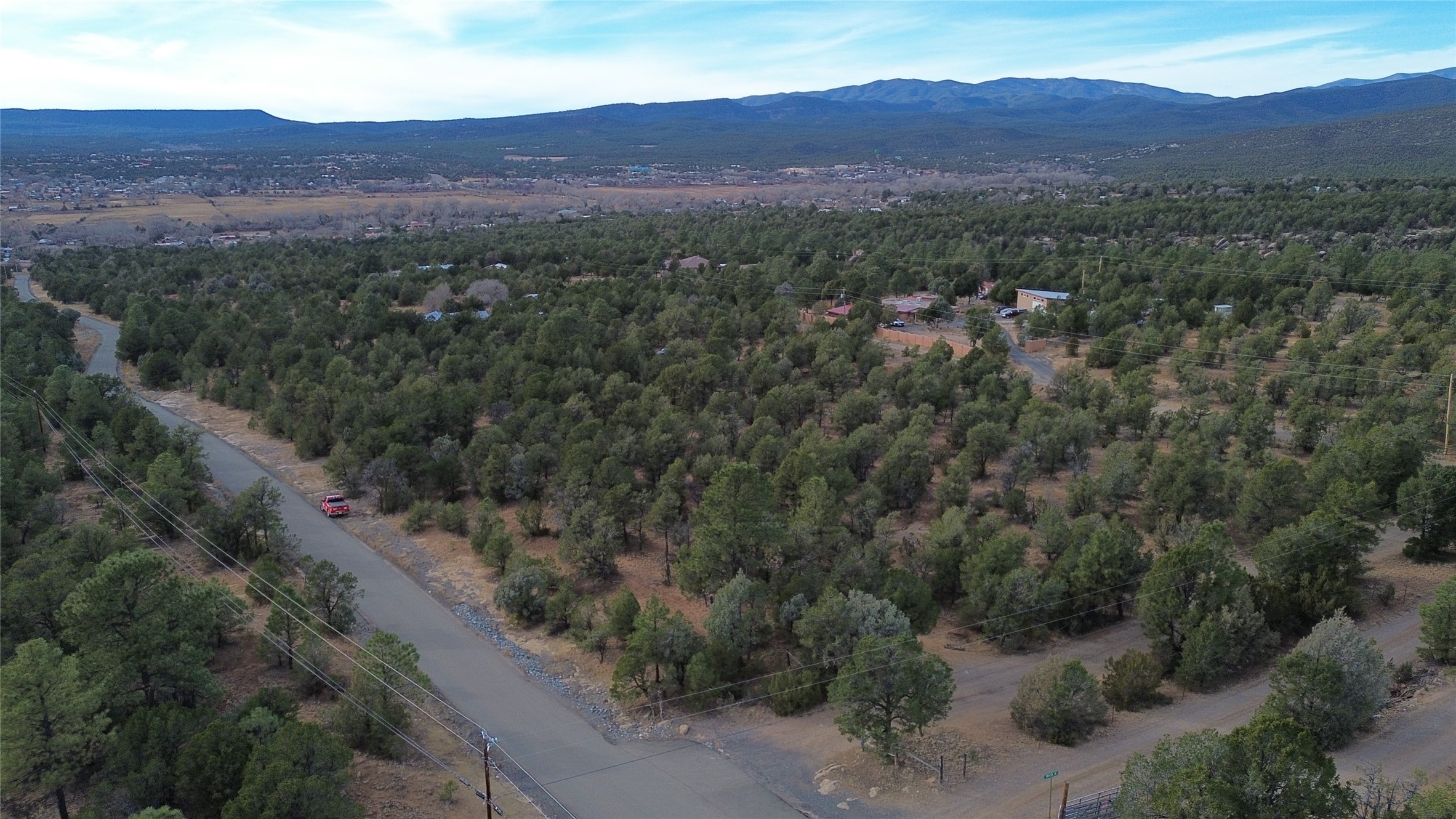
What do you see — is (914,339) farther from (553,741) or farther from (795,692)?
(553,741)

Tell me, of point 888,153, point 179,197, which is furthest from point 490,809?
point 888,153

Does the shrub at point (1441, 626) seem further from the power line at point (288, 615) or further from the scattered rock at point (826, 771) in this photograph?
the power line at point (288, 615)

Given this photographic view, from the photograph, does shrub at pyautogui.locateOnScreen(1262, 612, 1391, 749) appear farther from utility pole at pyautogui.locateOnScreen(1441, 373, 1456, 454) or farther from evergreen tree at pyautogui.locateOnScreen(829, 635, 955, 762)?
utility pole at pyautogui.locateOnScreen(1441, 373, 1456, 454)

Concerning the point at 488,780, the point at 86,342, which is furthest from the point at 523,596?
the point at 86,342

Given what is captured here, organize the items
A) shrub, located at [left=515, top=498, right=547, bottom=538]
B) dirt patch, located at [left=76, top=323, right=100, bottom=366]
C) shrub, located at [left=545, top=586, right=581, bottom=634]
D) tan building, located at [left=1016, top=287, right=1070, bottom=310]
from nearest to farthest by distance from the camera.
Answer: shrub, located at [left=545, top=586, right=581, bottom=634] → shrub, located at [left=515, top=498, right=547, bottom=538] → dirt patch, located at [left=76, top=323, right=100, bottom=366] → tan building, located at [left=1016, top=287, right=1070, bottom=310]

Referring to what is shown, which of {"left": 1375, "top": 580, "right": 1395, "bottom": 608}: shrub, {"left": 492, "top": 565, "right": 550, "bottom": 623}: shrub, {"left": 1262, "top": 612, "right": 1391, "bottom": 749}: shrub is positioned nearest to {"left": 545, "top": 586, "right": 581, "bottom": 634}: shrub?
{"left": 492, "top": 565, "right": 550, "bottom": 623}: shrub

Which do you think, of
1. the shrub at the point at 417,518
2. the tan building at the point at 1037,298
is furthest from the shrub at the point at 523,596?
the tan building at the point at 1037,298
